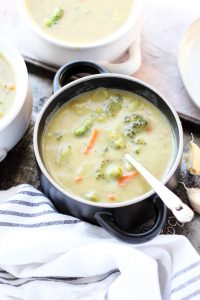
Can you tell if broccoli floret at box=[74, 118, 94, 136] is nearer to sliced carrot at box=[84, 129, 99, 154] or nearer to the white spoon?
sliced carrot at box=[84, 129, 99, 154]

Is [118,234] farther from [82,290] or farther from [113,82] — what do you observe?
[113,82]

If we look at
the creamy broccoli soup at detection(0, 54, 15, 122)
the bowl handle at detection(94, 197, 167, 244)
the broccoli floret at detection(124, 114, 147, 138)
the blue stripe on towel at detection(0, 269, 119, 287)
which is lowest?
the blue stripe on towel at detection(0, 269, 119, 287)

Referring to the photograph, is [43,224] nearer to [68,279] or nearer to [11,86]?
[68,279]

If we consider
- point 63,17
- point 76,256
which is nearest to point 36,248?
point 76,256

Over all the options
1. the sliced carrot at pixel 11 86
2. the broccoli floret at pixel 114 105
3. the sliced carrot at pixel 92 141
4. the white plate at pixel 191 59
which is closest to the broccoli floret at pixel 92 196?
the sliced carrot at pixel 92 141

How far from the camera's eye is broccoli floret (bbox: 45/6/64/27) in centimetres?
166

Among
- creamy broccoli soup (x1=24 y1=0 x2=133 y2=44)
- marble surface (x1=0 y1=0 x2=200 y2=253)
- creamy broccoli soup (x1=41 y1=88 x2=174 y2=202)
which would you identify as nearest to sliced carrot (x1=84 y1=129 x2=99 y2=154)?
creamy broccoli soup (x1=41 y1=88 x2=174 y2=202)

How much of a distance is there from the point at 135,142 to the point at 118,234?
0.22m

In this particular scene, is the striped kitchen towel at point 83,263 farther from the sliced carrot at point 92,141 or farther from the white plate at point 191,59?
the white plate at point 191,59

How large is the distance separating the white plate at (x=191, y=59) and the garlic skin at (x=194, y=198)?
27 cm

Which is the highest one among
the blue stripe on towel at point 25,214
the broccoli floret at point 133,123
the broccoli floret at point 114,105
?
the broccoli floret at point 133,123

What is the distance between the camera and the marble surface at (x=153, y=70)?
1536mm

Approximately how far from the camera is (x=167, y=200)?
49.8 inches

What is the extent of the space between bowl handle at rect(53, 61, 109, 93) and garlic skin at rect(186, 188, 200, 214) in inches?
13.4
